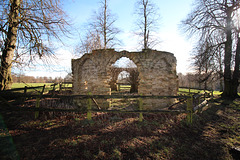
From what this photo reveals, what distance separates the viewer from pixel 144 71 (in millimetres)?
8438

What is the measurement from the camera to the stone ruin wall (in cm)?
845

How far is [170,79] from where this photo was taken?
884 centimetres

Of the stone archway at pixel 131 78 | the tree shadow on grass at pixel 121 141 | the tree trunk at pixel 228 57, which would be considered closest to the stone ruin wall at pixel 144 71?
the tree shadow on grass at pixel 121 141

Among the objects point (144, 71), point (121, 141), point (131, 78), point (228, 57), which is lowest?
point (121, 141)

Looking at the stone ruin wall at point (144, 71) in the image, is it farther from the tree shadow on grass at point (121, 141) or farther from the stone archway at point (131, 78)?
the stone archway at point (131, 78)

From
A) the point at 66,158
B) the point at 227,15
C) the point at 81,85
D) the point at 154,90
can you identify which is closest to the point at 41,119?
the point at 66,158

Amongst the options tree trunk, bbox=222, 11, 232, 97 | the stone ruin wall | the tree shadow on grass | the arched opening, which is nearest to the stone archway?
the arched opening

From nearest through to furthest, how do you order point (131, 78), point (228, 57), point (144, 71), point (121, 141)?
point (121, 141) < point (144, 71) < point (228, 57) < point (131, 78)

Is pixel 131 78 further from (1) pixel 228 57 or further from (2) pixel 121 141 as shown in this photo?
(2) pixel 121 141

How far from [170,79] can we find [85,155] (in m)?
7.74

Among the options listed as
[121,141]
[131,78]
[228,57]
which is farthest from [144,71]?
[228,57]

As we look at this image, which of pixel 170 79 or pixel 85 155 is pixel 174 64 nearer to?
pixel 170 79

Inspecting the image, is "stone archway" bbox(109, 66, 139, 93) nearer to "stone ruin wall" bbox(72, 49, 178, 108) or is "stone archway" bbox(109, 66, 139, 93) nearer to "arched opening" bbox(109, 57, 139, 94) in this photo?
"arched opening" bbox(109, 57, 139, 94)

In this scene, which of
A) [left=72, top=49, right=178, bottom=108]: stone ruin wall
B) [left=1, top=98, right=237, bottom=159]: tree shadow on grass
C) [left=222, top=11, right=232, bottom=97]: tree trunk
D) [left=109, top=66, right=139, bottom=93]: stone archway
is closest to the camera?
[left=1, top=98, right=237, bottom=159]: tree shadow on grass
